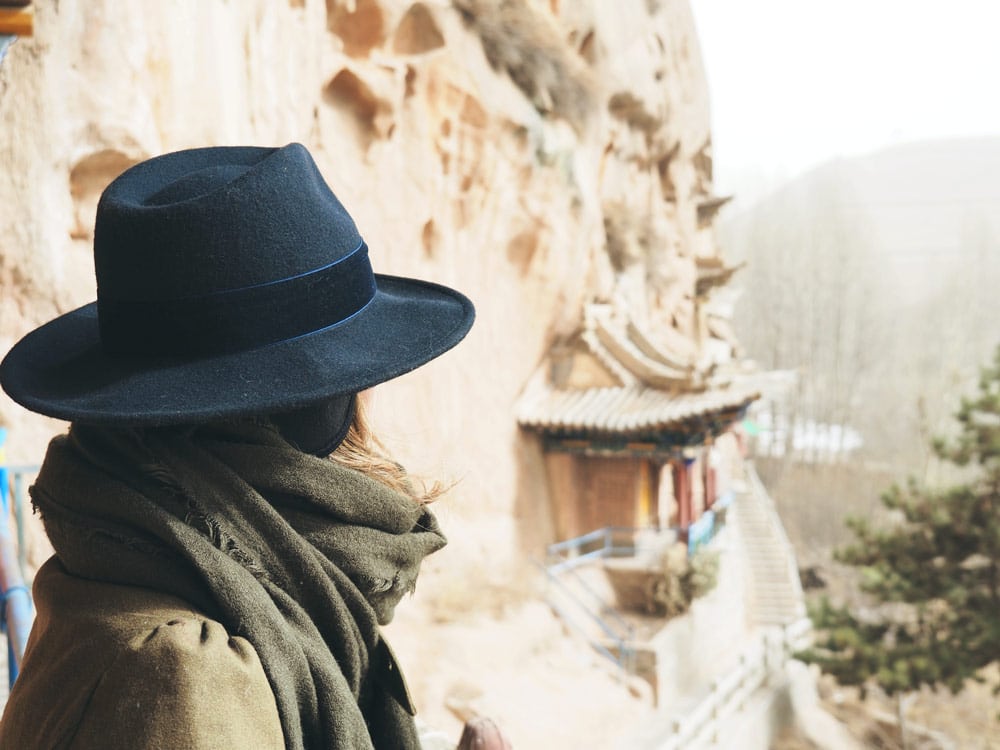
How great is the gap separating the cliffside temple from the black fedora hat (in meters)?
4.10

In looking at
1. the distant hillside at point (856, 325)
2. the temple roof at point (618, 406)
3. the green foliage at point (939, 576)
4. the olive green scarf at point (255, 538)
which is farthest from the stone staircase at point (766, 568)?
the distant hillside at point (856, 325)

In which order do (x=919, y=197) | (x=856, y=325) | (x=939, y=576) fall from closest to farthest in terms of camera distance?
1. (x=939, y=576)
2. (x=856, y=325)
3. (x=919, y=197)

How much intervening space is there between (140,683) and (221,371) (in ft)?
1.10

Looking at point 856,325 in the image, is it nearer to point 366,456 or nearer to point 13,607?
point 13,607

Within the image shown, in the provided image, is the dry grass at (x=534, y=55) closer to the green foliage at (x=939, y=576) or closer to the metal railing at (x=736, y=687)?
the green foliage at (x=939, y=576)

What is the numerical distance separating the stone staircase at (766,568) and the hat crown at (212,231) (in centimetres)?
1347

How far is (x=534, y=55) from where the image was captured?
994cm

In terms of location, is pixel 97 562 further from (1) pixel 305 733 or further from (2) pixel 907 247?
(2) pixel 907 247

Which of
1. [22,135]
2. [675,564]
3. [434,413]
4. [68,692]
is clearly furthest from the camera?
[675,564]

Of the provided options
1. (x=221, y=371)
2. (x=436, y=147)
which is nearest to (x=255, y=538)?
(x=221, y=371)

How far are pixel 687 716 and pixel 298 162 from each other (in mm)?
9149

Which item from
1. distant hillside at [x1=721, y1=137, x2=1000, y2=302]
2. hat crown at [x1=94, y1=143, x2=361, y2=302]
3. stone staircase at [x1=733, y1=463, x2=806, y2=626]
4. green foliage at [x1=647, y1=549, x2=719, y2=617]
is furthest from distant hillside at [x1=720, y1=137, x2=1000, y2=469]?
hat crown at [x1=94, y1=143, x2=361, y2=302]

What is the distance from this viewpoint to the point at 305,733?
97 centimetres

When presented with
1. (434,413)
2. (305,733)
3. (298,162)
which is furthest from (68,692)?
(434,413)
